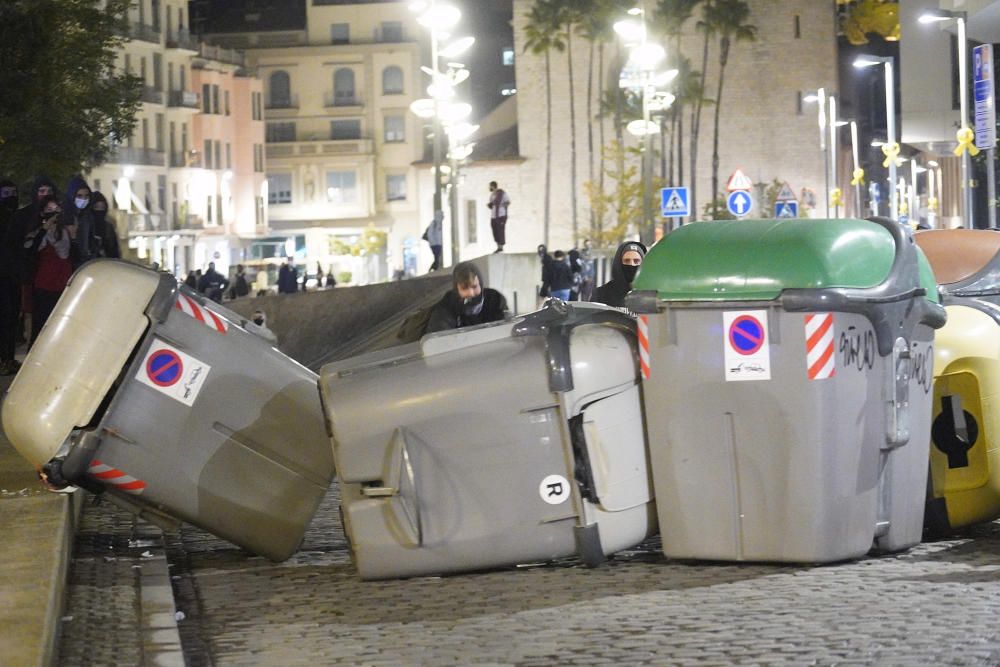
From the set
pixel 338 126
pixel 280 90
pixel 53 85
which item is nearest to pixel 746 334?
pixel 53 85

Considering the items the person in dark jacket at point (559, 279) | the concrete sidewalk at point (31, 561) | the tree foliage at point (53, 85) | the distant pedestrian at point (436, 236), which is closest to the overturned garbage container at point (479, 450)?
the concrete sidewalk at point (31, 561)

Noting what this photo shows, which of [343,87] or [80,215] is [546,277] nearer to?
[80,215]

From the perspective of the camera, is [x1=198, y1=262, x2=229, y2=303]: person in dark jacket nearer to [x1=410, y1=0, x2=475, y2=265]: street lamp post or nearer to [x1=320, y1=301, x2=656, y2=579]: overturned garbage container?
[x1=410, y1=0, x2=475, y2=265]: street lamp post

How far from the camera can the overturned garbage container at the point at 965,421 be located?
10.9 meters

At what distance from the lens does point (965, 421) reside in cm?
1105

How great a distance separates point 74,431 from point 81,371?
1.01 ft

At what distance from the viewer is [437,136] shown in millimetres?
44844

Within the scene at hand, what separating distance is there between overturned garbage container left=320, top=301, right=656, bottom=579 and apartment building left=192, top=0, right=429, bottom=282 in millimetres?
→ 103077

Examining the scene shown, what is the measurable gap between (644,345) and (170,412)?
96.4 inches

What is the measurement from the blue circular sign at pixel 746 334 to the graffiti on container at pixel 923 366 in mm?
1008

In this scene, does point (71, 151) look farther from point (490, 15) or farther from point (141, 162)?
point (490, 15)

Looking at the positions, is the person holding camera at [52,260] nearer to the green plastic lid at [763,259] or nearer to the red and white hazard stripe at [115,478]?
the red and white hazard stripe at [115,478]

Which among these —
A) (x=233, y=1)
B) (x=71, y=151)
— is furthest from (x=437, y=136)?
(x=233, y=1)

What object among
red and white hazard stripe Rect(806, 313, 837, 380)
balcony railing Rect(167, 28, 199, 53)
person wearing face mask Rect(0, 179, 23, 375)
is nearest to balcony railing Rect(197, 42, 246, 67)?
balcony railing Rect(167, 28, 199, 53)
